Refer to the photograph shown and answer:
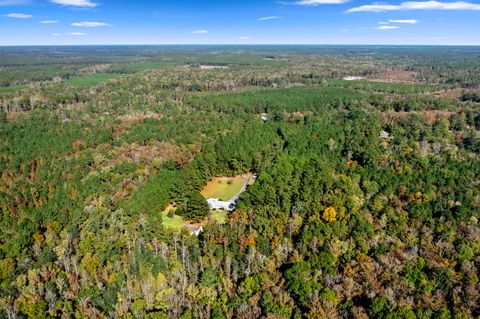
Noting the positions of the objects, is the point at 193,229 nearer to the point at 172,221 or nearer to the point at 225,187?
the point at 172,221

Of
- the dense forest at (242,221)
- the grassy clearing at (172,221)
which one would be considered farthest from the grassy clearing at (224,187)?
the grassy clearing at (172,221)

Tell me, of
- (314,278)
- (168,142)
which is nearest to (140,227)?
(314,278)

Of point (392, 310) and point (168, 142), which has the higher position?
point (168, 142)

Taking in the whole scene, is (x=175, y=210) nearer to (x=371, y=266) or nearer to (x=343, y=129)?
(x=371, y=266)

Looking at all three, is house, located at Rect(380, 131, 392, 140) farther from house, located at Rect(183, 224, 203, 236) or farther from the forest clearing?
house, located at Rect(183, 224, 203, 236)

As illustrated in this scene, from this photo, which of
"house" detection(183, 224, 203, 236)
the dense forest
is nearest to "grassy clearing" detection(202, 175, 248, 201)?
the dense forest

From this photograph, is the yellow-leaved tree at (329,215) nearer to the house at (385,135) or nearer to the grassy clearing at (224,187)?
the grassy clearing at (224,187)
